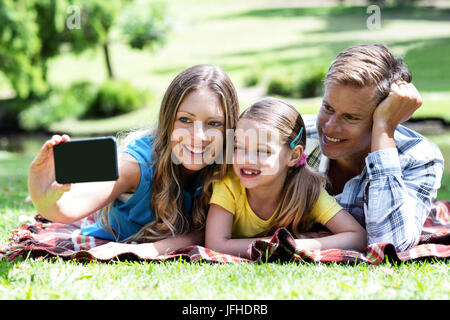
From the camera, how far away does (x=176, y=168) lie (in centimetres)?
375

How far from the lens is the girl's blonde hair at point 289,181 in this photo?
11.6 feet

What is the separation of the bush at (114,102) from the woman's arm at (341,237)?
17658 mm

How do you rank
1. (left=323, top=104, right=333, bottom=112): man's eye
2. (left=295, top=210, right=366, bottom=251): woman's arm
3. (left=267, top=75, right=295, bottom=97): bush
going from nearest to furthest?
(left=295, top=210, right=366, bottom=251): woman's arm, (left=323, top=104, right=333, bottom=112): man's eye, (left=267, top=75, right=295, bottom=97): bush

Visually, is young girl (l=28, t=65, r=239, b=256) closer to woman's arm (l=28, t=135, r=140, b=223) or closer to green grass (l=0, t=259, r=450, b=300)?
woman's arm (l=28, t=135, r=140, b=223)

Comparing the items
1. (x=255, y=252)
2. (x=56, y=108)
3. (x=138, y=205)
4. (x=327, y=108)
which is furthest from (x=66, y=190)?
(x=56, y=108)

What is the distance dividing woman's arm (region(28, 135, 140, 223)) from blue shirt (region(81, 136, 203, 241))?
58mm

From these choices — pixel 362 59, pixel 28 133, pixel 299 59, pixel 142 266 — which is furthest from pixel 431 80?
pixel 142 266

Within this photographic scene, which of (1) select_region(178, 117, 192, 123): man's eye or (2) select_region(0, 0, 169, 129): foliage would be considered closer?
(1) select_region(178, 117, 192, 123): man's eye

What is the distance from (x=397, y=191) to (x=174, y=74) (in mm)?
23805

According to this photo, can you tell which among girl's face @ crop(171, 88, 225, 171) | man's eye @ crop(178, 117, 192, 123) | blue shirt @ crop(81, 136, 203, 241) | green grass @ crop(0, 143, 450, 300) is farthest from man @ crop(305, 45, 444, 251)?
blue shirt @ crop(81, 136, 203, 241)

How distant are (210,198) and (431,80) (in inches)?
689

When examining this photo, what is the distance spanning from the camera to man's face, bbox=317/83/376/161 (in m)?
3.62
